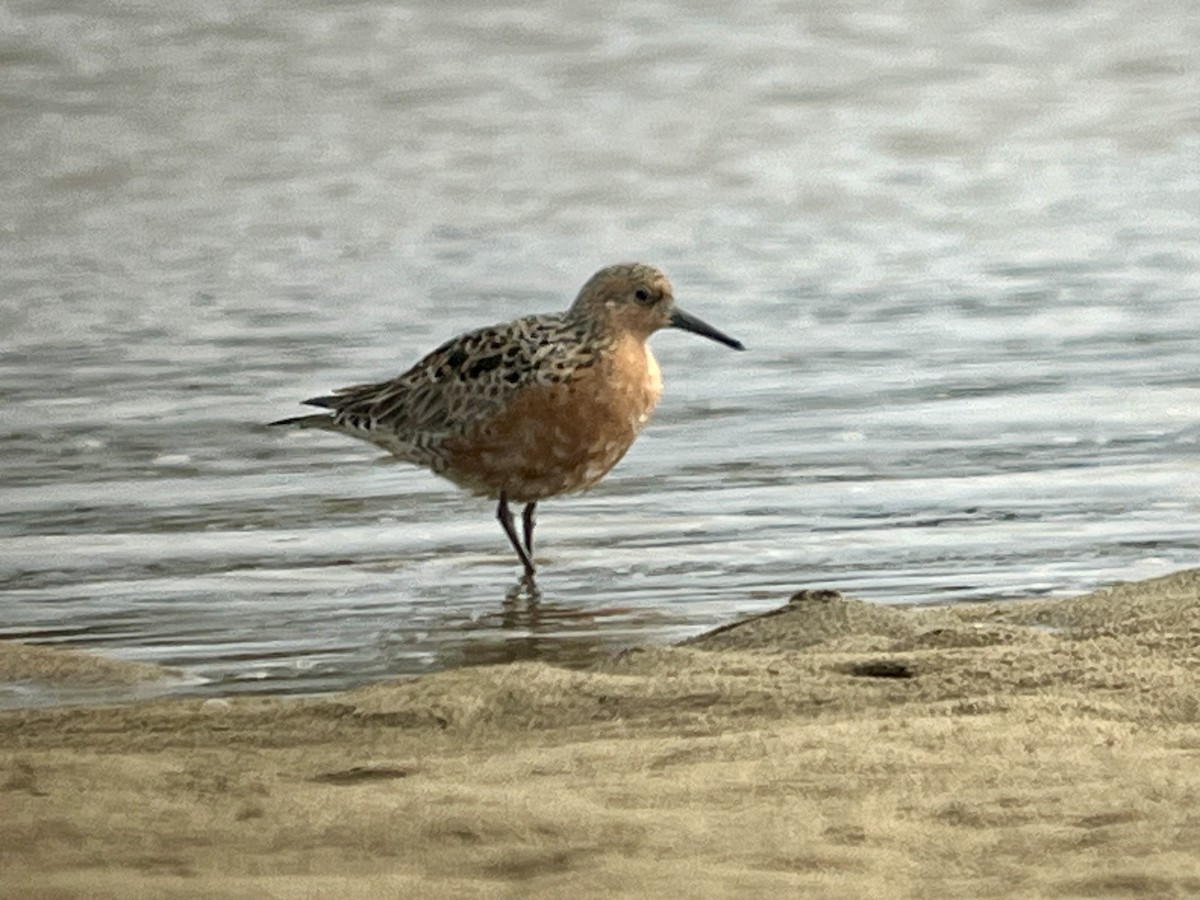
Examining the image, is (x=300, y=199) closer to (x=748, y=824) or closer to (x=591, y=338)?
(x=591, y=338)

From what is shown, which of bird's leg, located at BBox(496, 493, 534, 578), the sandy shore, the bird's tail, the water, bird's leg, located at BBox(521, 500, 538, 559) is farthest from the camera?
the bird's tail

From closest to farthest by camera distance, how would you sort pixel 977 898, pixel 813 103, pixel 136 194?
pixel 977 898 → pixel 136 194 → pixel 813 103

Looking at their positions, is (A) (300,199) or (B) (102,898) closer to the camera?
(B) (102,898)

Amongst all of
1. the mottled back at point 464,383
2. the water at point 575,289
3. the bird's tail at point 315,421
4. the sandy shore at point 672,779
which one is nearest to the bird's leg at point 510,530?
the water at point 575,289

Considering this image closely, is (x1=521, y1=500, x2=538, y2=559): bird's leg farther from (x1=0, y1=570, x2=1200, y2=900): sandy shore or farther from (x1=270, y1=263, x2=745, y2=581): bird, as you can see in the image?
(x1=0, y1=570, x2=1200, y2=900): sandy shore

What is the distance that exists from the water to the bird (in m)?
0.26

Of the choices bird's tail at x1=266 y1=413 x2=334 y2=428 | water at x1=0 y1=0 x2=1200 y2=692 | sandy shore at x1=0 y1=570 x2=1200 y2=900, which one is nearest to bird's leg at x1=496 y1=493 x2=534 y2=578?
water at x1=0 y1=0 x2=1200 y2=692

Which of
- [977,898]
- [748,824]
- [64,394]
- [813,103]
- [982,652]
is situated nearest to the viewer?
[977,898]

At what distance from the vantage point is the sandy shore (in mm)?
4055

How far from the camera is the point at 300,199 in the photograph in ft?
51.0

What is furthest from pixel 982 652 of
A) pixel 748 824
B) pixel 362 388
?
pixel 362 388

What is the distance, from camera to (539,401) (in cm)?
829

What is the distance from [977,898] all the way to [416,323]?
8.68 meters

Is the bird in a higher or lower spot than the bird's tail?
higher
